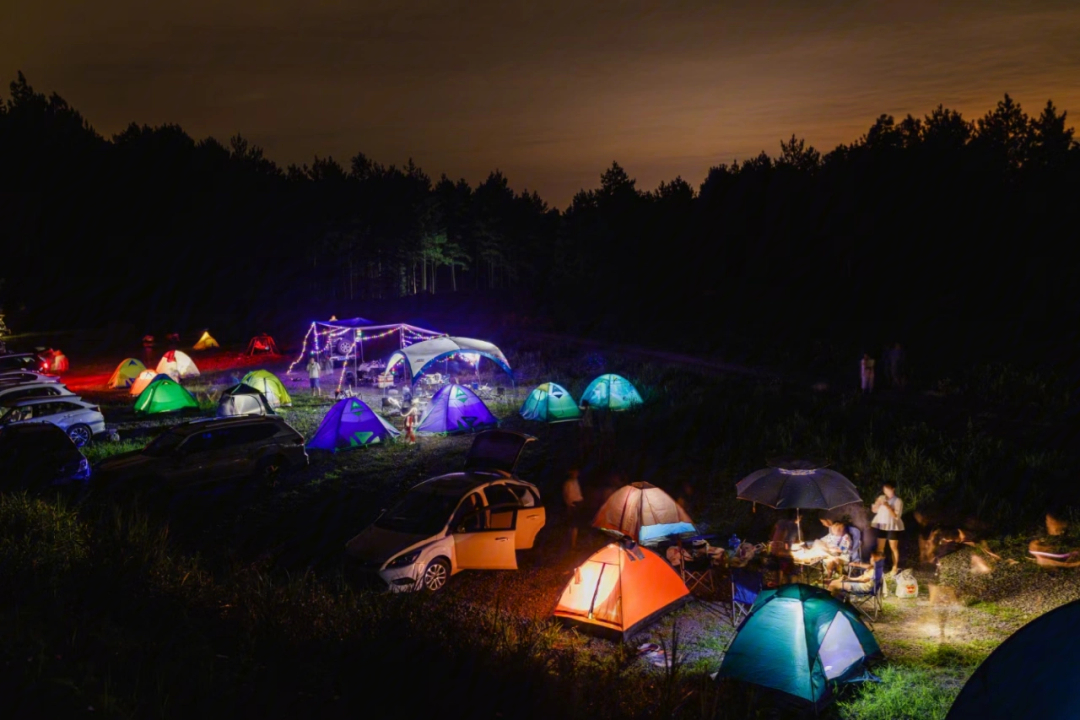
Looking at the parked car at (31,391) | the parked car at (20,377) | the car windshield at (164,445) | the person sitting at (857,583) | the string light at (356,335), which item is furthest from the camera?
the string light at (356,335)

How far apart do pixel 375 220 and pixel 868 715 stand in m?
77.4

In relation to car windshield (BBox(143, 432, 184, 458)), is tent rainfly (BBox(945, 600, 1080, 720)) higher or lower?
lower

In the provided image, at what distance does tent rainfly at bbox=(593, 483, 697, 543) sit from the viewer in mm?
12664

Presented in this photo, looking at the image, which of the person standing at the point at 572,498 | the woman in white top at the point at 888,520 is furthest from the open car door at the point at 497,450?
the woman in white top at the point at 888,520

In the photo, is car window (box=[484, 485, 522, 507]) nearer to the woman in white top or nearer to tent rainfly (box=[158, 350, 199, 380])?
the woman in white top

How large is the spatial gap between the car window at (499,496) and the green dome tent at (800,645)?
486 cm

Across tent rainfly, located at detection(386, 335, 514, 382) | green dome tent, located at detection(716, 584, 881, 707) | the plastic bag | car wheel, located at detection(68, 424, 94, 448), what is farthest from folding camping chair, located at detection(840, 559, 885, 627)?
car wheel, located at detection(68, 424, 94, 448)

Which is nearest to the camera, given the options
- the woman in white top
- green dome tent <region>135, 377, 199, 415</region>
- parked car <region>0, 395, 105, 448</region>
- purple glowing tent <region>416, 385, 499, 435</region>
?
the woman in white top

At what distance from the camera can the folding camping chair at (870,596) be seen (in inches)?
406

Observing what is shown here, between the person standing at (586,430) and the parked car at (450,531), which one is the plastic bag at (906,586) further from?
the person standing at (586,430)

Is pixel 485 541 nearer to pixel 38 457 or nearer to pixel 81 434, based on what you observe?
pixel 38 457

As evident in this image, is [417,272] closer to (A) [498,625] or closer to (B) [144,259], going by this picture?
(B) [144,259]

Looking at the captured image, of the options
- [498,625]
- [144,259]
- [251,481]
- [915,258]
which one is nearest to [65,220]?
[144,259]

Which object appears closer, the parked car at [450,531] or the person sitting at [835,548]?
the parked car at [450,531]
